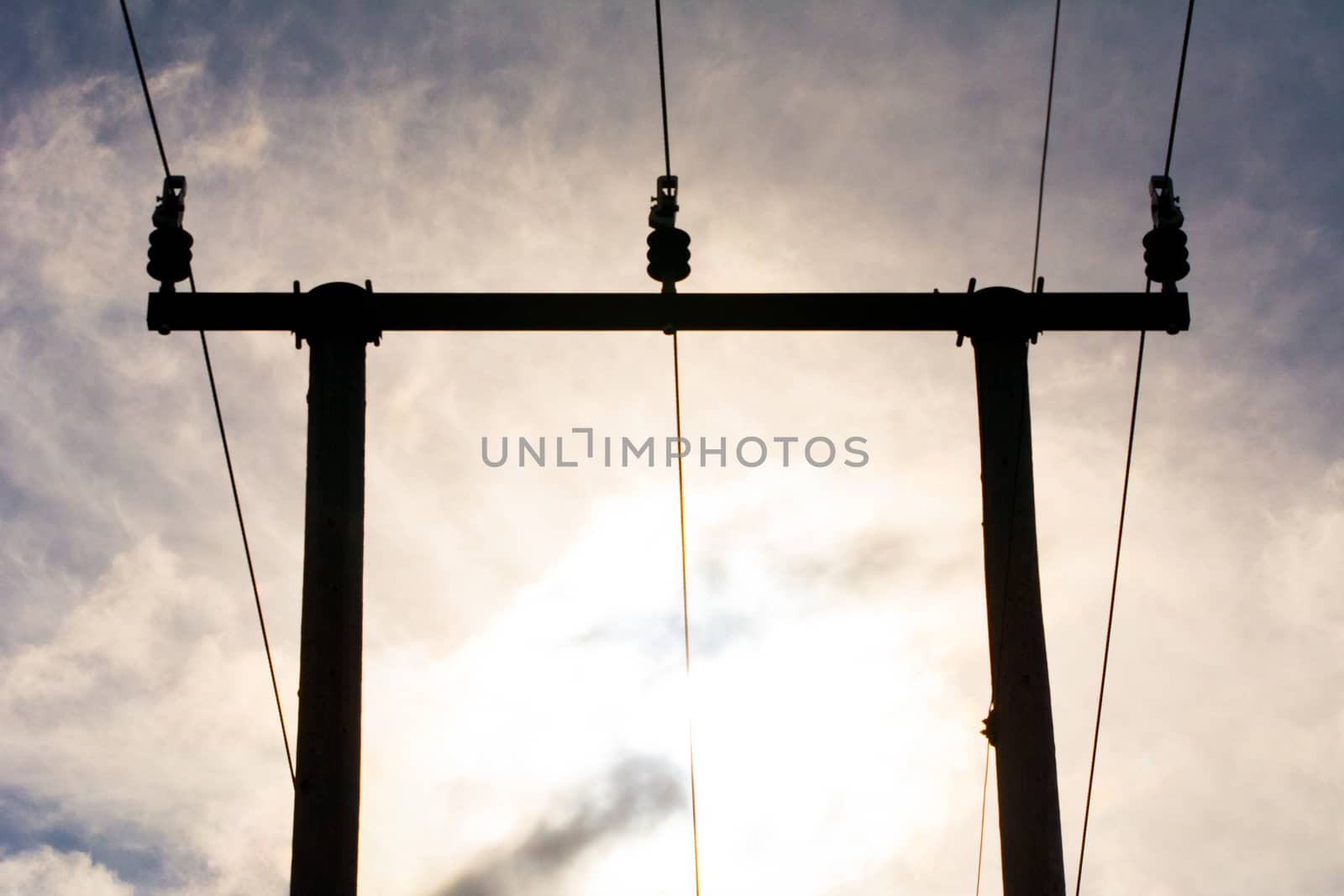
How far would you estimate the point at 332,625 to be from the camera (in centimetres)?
675

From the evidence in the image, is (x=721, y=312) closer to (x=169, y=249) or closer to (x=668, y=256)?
(x=668, y=256)

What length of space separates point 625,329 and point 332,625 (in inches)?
90.6

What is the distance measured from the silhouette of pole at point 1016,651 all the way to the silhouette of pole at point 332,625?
3.14 meters

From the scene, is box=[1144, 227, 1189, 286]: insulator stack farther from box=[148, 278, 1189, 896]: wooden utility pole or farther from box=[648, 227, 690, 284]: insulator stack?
box=[648, 227, 690, 284]: insulator stack

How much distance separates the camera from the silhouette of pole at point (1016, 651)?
6602mm

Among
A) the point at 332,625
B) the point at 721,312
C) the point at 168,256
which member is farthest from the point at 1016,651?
the point at 168,256

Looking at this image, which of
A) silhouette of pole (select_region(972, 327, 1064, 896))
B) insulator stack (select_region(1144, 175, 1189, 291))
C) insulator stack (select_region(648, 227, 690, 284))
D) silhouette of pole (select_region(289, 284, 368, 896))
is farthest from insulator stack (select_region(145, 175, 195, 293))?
insulator stack (select_region(1144, 175, 1189, 291))

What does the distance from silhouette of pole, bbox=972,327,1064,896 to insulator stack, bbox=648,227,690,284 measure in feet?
5.80

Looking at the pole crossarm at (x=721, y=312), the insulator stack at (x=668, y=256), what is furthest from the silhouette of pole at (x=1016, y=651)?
the insulator stack at (x=668, y=256)

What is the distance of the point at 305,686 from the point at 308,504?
3.04ft

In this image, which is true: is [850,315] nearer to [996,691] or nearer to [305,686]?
[996,691]

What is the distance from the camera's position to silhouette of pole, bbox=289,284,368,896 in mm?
6445

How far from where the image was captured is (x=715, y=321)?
25.4ft

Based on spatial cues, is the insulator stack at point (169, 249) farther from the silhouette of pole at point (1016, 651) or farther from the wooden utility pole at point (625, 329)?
the silhouette of pole at point (1016, 651)
